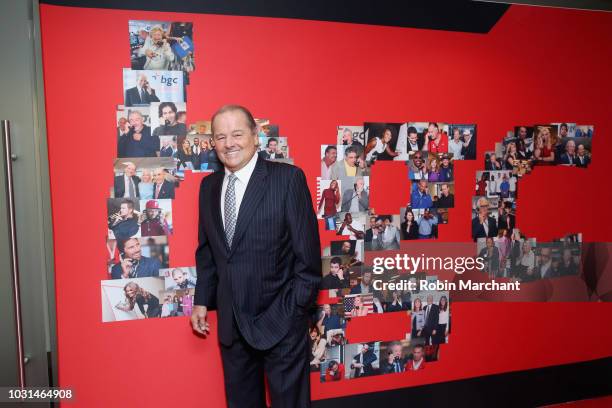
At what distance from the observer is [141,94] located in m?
2.07

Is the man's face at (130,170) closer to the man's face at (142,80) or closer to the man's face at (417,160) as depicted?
the man's face at (142,80)

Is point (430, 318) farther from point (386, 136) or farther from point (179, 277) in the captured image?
point (179, 277)

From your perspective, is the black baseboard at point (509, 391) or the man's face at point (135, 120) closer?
the man's face at point (135, 120)

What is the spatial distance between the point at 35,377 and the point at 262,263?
1.20 m

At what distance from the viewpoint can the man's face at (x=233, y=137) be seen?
185cm

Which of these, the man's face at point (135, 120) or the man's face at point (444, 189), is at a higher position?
the man's face at point (135, 120)

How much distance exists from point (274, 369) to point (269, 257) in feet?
1.65

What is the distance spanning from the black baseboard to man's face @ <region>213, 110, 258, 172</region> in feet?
4.68

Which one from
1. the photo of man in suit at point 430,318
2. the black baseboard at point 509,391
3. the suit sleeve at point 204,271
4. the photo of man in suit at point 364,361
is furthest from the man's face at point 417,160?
the black baseboard at point 509,391

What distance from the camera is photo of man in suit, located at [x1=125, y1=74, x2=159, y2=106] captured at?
2.06m

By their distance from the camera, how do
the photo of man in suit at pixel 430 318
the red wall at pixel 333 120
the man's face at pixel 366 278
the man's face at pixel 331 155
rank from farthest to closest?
the photo of man in suit at pixel 430 318, the man's face at pixel 366 278, the man's face at pixel 331 155, the red wall at pixel 333 120

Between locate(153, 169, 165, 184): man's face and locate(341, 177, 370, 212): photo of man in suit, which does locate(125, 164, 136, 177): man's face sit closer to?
locate(153, 169, 165, 184): man's face

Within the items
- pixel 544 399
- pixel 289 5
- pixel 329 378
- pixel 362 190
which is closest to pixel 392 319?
pixel 329 378

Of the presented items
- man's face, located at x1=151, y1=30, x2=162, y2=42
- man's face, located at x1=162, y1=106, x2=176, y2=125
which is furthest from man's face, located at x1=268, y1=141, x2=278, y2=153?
man's face, located at x1=151, y1=30, x2=162, y2=42
